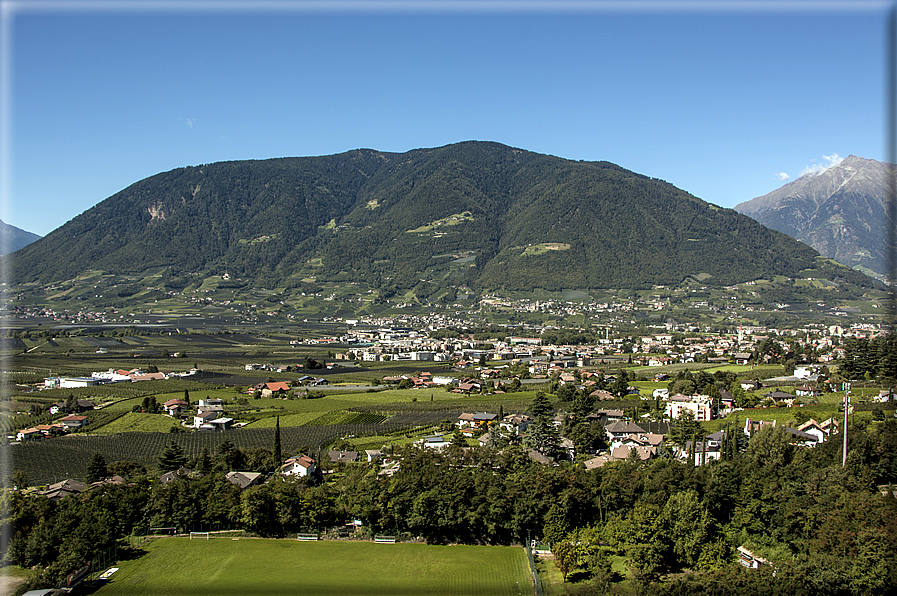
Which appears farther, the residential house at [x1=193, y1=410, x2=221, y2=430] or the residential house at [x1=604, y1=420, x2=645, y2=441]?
the residential house at [x1=193, y1=410, x2=221, y2=430]

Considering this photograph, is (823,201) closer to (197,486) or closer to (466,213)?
(466,213)

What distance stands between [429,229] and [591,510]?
9597cm

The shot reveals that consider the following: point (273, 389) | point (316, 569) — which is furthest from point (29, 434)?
point (316, 569)

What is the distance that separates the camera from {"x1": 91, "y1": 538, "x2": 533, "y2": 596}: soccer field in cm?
1036

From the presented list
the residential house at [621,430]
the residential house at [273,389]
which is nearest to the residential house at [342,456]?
the residential house at [621,430]

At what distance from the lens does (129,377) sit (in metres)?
33.7

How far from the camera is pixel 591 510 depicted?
45.3 ft

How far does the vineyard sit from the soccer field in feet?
20.6

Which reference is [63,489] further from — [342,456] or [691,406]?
[691,406]

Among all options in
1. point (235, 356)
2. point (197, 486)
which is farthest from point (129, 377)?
point (197, 486)

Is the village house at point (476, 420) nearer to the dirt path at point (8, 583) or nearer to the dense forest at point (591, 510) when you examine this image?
the dense forest at point (591, 510)

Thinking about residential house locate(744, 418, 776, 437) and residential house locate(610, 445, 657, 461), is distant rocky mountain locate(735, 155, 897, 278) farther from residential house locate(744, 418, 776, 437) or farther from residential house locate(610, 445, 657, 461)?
residential house locate(610, 445, 657, 461)

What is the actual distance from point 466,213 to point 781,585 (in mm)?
102738

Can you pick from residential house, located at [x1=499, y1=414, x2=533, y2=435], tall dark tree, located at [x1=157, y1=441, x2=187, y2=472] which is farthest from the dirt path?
residential house, located at [x1=499, y1=414, x2=533, y2=435]
